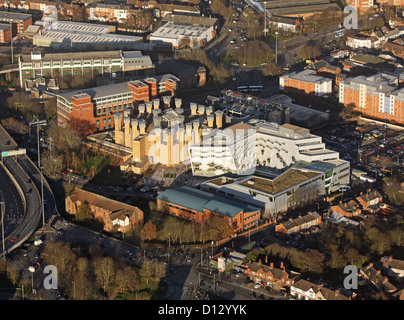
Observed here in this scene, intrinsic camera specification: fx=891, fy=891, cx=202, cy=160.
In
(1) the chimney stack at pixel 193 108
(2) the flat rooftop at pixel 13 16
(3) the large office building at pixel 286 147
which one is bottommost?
(3) the large office building at pixel 286 147

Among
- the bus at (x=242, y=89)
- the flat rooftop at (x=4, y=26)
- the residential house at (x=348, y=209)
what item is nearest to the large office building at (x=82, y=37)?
the flat rooftop at (x=4, y=26)

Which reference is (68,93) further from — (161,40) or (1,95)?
(161,40)

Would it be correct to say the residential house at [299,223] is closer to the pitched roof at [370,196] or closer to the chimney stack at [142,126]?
the pitched roof at [370,196]

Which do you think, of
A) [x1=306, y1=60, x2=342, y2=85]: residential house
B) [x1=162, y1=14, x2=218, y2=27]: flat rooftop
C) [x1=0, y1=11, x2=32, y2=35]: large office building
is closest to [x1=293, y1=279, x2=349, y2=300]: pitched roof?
[x1=306, y1=60, x2=342, y2=85]: residential house

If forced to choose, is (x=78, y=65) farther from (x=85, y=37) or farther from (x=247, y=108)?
(x=247, y=108)

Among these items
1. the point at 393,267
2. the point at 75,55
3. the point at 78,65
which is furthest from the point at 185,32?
the point at 393,267

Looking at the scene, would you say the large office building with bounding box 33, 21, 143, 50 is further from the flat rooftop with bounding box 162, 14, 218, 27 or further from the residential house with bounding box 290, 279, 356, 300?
the residential house with bounding box 290, 279, 356, 300
